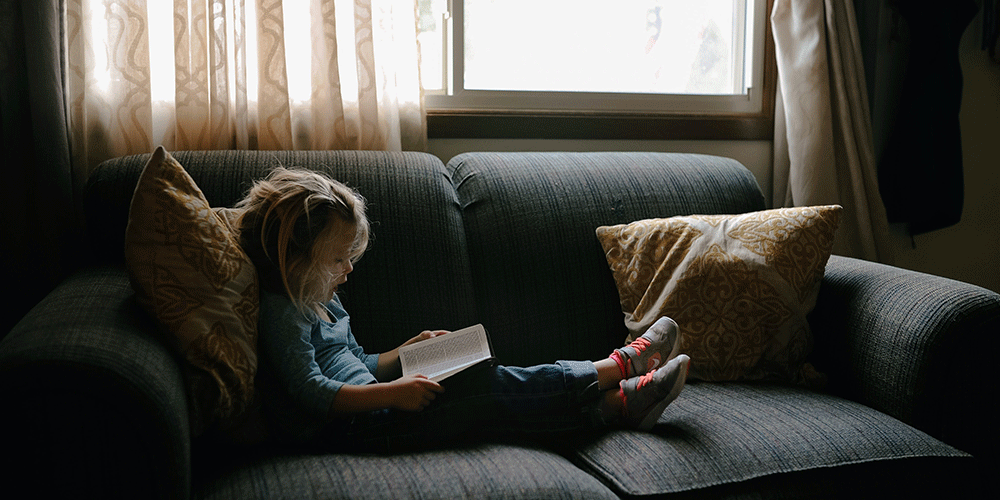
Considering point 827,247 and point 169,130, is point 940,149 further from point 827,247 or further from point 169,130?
point 169,130

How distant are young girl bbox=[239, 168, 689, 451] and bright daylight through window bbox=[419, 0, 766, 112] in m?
0.97

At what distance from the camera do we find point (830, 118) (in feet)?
6.98

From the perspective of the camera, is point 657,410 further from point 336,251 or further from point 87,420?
point 87,420

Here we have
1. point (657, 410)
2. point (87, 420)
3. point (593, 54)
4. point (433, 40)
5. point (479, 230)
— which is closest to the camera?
point (87, 420)

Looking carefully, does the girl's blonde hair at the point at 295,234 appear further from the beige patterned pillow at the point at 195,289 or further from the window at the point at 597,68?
the window at the point at 597,68

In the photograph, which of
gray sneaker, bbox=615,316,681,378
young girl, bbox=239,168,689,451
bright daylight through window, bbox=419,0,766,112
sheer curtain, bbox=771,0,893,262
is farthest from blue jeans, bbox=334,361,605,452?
sheer curtain, bbox=771,0,893,262

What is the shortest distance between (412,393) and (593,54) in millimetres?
1517

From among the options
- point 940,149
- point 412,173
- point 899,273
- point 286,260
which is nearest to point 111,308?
point 286,260

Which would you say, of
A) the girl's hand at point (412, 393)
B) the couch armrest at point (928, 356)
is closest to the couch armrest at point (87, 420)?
the girl's hand at point (412, 393)

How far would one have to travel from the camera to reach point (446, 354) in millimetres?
1311

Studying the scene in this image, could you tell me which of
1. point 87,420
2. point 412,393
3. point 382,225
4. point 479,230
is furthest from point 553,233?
point 87,420

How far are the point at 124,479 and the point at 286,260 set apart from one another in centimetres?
45

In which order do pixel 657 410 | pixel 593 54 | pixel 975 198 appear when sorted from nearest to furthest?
pixel 657 410, pixel 593 54, pixel 975 198

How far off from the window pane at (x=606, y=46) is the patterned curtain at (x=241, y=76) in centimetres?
39
